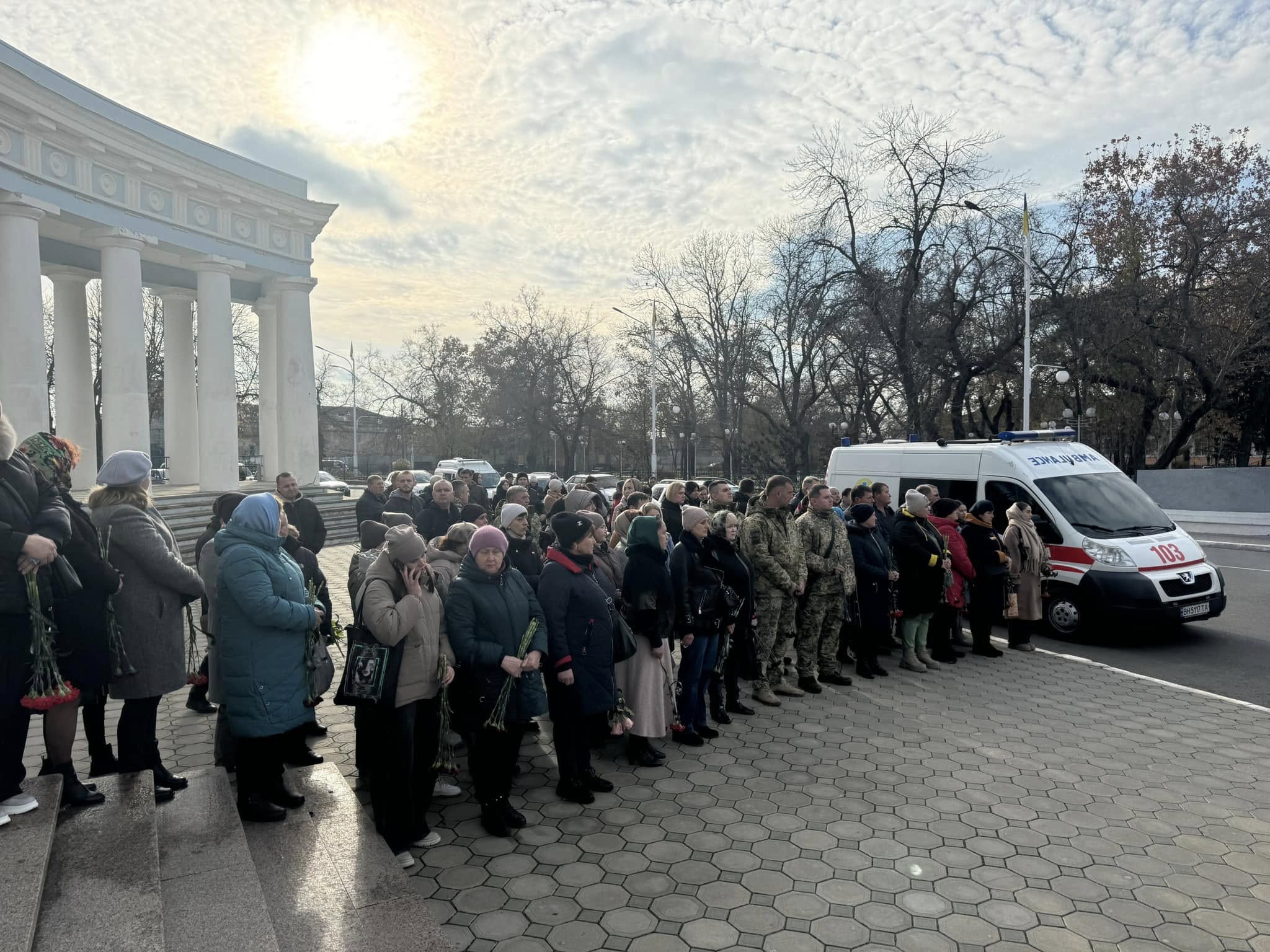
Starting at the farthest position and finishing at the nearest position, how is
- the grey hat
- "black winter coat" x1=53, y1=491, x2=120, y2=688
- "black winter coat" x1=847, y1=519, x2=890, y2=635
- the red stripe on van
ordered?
the red stripe on van < "black winter coat" x1=847, y1=519, x2=890, y2=635 < the grey hat < "black winter coat" x1=53, y1=491, x2=120, y2=688

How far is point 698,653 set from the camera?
578 cm

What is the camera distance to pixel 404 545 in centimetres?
397

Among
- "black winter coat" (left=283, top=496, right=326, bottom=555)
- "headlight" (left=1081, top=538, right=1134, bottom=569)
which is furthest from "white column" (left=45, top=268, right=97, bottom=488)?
"headlight" (left=1081, top=538, right=1134, bottom=569)

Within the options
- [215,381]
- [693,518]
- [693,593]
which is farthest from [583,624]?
[215,381]

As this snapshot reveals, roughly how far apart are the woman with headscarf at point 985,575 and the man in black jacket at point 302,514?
7.05 m

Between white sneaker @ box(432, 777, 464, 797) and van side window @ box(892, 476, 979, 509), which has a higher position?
van side window @ box(892, 476, 979, 509)

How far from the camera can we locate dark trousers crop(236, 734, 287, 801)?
4.10 m

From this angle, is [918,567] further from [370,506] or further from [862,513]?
[370,506]

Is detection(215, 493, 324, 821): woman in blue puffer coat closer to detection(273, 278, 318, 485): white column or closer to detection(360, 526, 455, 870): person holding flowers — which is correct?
detection(360, 526, 455, 870): person holding flowers

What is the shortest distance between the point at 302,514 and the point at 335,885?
17.1ft

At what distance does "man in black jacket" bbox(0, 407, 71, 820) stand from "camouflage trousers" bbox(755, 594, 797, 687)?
5039 mm

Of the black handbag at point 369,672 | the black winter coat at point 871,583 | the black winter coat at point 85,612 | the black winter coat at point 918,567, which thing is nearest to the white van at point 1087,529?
the black winter coat at point 918,567

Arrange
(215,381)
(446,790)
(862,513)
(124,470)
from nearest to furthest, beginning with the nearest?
(124,470) < (446,790) < (862,513) < (215,381)

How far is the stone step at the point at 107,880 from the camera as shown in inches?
112
